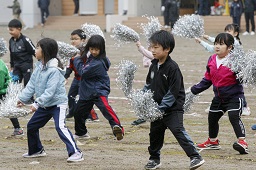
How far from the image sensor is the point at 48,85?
27.7 ft

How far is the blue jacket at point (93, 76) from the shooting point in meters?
9.85

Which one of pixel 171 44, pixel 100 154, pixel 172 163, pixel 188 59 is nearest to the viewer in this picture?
pixel 171 44

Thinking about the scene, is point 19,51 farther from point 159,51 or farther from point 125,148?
point 159,51

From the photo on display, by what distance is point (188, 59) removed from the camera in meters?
21.6

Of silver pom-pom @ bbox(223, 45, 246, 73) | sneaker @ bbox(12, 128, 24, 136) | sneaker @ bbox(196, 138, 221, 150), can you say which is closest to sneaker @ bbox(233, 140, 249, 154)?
sneaker @ bbox(196, 138, 221, 150)

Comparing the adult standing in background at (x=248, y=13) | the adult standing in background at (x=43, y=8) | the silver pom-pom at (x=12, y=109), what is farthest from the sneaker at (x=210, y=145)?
the adult standing in background at (x=43, y=8)

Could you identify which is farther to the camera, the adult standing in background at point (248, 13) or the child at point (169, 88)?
the adult standing in background at point (248, 13)

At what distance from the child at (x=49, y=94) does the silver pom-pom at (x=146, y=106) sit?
1102 millimetres

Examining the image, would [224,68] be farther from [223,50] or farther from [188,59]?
[188,59]

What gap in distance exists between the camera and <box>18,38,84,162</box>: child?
27.7 ft

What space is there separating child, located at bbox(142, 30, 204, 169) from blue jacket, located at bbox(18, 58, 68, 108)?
43.6 inches

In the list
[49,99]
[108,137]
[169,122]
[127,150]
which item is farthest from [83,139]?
[169,122]

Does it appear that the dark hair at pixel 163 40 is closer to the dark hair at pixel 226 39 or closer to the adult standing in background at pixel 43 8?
the dark hair at pixel 226 39

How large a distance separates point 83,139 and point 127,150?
106 centimetres
